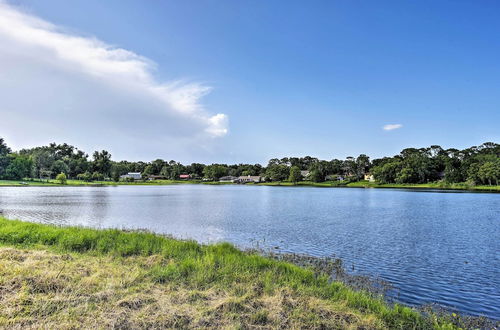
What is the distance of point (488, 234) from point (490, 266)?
10397 mm

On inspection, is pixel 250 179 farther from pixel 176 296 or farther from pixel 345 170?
pixel 176 296

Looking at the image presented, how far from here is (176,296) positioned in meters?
7.49

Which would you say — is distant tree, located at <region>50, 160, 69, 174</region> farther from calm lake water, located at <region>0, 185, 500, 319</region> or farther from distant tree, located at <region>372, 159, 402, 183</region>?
distant tree, located at <region>372, 159, 402, 183</region>

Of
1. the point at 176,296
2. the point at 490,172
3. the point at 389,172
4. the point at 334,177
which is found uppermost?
the point at 389,172

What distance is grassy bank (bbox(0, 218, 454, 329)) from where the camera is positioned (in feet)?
20.6

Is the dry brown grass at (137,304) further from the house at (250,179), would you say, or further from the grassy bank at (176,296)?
the house at (250,179)

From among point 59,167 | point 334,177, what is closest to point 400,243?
point 334,177

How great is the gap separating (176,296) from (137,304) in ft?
3.08

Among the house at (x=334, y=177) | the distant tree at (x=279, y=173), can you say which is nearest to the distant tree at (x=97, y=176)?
the distant tree at (x=279, y=173)

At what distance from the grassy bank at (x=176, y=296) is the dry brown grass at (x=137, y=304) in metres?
0.02

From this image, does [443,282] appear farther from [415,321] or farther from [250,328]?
[250,328]

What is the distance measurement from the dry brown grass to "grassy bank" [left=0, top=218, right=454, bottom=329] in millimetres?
20

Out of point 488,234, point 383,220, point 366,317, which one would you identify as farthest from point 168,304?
point 383,220

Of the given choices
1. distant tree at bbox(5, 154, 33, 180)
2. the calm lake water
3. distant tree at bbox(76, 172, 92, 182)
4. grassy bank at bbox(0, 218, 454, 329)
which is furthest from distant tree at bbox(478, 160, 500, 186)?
distant tree at bbox(5, 154, 33, 180)
